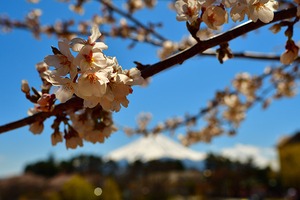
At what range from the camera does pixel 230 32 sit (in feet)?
2.77

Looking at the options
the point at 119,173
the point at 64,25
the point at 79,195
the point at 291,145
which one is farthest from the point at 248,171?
the point at 64,25

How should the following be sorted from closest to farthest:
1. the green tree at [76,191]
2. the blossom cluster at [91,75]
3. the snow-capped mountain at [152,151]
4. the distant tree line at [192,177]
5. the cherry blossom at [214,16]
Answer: the blossom cluster at [91,75], the cherry blossom at [214,16], the green tree at [76,191], the snow-capped mountain at [152,151], the distant tree line at [192,177]

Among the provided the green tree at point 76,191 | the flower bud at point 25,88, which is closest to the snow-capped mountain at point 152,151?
the green tree at point 76,191

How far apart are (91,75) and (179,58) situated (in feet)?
0.75

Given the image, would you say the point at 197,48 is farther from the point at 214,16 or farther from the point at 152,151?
the point at 152,151

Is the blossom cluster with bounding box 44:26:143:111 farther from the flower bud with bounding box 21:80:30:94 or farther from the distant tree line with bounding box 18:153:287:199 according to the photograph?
the distant tree line with bounding box 18:153:287:199

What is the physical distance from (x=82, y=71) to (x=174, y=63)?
0.22 metres

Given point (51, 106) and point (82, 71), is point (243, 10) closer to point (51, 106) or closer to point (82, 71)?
point (82, 71)

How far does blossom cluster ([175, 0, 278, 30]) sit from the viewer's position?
758 mm

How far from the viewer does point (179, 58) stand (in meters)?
0.82

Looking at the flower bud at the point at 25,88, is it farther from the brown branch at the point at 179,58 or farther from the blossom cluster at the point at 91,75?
the blossom cluster at the point at 91,75

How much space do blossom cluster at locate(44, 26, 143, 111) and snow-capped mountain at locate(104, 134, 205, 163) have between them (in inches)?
708

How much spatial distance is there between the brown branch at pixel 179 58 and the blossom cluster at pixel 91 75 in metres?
0.07

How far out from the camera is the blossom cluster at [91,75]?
0.67 m
